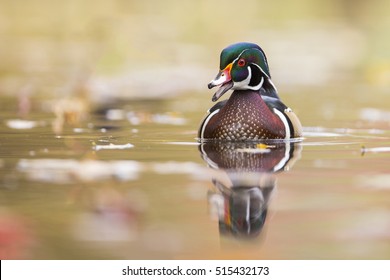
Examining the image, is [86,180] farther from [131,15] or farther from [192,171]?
[131,15]

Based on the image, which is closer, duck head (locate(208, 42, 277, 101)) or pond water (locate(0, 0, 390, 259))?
pond water (locate(0, 0, 390, 259))

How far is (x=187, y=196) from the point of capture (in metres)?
6.52

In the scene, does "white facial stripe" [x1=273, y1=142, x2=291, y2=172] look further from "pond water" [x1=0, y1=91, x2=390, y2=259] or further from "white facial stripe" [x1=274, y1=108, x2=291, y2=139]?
"white facial stripe" [x1=274, y1=108, x2=291, y2=139]

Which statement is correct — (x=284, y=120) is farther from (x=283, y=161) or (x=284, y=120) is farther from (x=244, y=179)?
(x=244, y=179)

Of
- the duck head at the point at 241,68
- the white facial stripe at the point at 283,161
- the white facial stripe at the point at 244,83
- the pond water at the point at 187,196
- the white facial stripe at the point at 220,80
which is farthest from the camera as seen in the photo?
the white facial stripe at the point at 244,83

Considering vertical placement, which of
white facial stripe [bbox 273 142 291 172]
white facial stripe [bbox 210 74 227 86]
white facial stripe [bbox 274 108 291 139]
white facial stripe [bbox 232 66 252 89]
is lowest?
white facial stripe [bbox 274 108 291 139]

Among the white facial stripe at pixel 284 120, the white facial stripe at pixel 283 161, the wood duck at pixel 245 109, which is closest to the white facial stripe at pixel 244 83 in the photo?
the wood duck at pixel 245 109

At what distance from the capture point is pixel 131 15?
26.1 m

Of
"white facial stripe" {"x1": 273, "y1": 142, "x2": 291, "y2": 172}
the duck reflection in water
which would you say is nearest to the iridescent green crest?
the duck reflection in water

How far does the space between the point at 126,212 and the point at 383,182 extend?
1.92 m

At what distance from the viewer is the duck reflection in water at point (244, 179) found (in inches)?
230

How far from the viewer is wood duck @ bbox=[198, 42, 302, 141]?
9.30 meters

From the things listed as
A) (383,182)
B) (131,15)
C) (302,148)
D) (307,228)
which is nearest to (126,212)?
(307,228)

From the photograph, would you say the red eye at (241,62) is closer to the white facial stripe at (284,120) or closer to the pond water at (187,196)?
the white facial stripe at (284,120)
